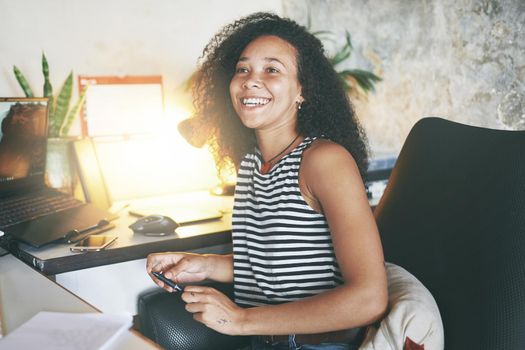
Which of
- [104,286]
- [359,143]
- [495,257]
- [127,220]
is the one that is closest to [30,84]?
[127,220]

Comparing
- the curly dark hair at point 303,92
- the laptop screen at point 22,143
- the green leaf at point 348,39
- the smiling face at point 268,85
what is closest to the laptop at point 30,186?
the laptop screen at point 22,143

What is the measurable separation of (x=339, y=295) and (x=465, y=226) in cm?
27

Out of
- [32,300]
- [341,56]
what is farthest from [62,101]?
[341,56]

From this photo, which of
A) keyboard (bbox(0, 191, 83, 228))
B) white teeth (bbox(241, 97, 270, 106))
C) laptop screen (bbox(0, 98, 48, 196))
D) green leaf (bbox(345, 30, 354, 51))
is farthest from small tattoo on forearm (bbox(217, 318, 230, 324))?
green leaf (bbox(345, 30, 354, 51))

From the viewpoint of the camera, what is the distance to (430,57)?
2.29 metres

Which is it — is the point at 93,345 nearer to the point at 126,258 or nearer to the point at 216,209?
the point at 126,258

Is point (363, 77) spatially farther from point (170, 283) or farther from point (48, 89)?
point (170, 283)

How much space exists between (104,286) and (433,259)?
3.15 feet

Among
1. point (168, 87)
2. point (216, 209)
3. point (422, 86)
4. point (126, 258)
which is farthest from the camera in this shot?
point (422, 86)

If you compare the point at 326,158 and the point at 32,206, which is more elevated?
the point at 326,158

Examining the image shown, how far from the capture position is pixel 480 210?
37.5 inches

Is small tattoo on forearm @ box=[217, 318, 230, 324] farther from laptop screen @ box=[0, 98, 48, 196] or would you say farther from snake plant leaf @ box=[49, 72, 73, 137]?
snake plant leaf @ box=[49, 72, 73, 137]

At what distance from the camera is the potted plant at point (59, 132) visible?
1666 millimetres

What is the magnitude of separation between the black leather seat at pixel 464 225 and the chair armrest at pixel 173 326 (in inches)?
21.2
